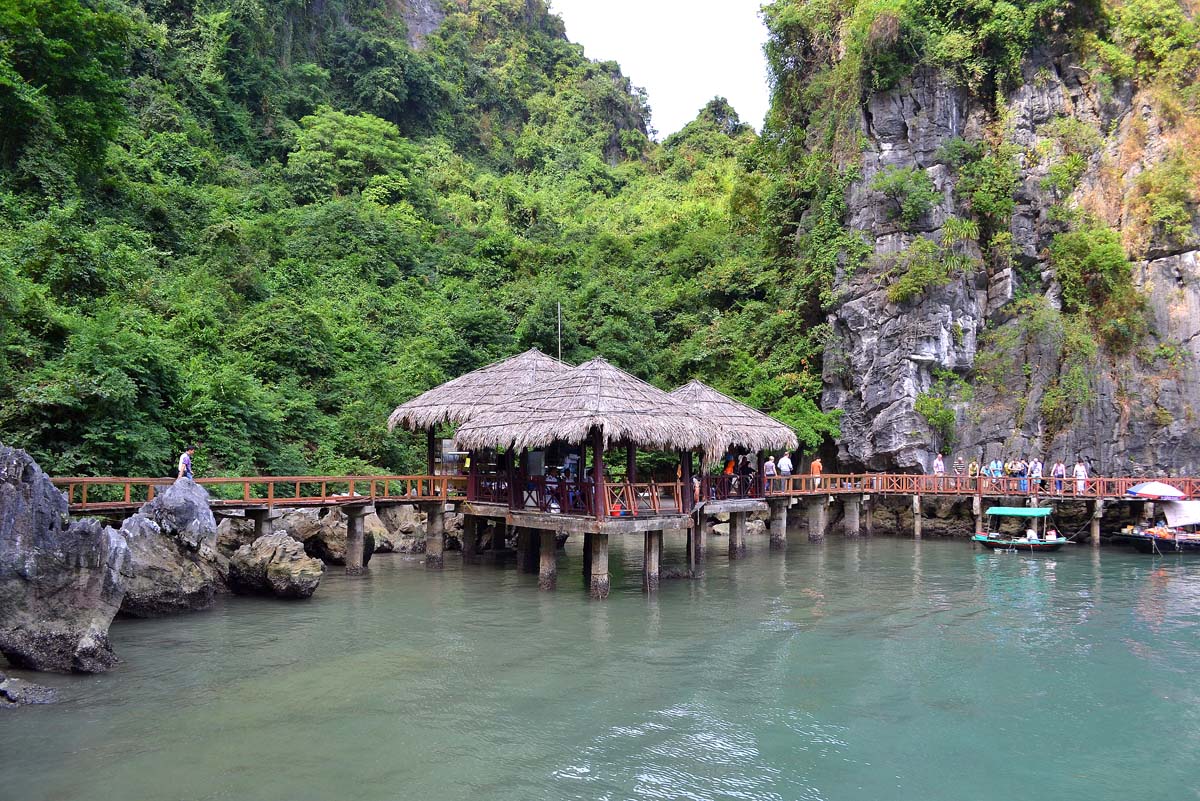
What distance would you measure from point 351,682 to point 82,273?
577 inches

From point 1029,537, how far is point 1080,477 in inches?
115

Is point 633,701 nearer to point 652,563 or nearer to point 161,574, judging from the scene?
point 652,563

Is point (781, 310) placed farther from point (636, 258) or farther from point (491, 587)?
point (491, 587)

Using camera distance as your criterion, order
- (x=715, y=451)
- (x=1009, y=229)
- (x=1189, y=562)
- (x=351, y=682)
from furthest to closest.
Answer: (x=1009, y=229)
(x=1189, y=562)
(x=715, y=451)
(x=351, y=682)

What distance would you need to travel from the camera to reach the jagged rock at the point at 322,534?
18.5 meters

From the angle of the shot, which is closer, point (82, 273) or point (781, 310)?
point (82, 273)

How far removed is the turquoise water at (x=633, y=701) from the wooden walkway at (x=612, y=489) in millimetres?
2095

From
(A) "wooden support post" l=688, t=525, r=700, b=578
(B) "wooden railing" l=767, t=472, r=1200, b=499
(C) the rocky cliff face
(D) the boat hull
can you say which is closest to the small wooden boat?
(B) "wooden railing" l=767, t=472, r=1200, b=499

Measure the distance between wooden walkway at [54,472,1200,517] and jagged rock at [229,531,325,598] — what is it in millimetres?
1207

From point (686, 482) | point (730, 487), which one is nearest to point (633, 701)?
point (686, 482)

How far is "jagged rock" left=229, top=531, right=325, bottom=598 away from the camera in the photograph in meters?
14.9

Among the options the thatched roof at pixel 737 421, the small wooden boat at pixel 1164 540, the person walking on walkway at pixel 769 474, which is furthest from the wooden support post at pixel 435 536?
the small wooden boat at pixel 1164 540

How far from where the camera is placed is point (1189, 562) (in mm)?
20578

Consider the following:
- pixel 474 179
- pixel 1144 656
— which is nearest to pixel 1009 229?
pixel 1144 656
